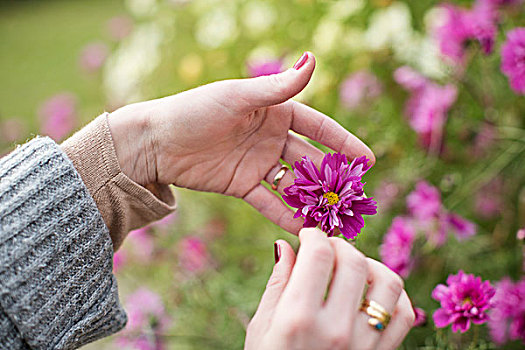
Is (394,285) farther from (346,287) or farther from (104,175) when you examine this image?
(104,175)

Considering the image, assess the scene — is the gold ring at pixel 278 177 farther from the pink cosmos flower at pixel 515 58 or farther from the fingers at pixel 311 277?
the pink cosmos flower at pixel 515 58

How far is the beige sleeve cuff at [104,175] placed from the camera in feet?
2.57

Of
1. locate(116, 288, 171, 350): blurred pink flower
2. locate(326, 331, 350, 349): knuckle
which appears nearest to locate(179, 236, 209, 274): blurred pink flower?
locate(116, 288, 171, 350): blurred pink flower

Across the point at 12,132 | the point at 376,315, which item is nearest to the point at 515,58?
the point at 376,315

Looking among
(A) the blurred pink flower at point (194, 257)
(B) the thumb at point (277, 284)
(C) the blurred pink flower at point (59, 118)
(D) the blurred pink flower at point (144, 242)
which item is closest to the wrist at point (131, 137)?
(B) the thumb at point (277, 284)

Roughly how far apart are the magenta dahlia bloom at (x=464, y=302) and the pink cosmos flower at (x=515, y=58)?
0.42m

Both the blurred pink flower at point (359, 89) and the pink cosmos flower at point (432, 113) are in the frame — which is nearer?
the pink cosmos flower at point (432, 113)

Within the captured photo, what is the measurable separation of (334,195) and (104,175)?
14.4 inches

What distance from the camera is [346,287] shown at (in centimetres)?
52

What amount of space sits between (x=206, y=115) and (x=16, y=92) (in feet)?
11.5

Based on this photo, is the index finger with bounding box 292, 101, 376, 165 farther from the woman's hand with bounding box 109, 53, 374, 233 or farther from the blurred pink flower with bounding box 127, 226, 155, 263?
the blurred pink flower with bounding box 127, 226, 155, 263

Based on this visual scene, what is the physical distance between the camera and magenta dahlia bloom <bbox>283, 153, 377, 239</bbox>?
0.64 meters

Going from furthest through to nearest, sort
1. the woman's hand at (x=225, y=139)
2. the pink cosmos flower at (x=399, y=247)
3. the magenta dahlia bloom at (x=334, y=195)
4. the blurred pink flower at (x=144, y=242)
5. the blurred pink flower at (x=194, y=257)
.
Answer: the blurred pink flower at (x=144, y=242)
the blurred pink flower at (x=194, y=257)
the pink cosmos flower at (x=399, y=247)
the woman's hand at (x=225, y=139)
the magenta dahlia bloom at (x=334, y=195)

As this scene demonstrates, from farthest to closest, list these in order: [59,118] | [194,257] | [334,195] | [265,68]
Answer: [59,118]
[194,257]
[265,68]
[334,195]
